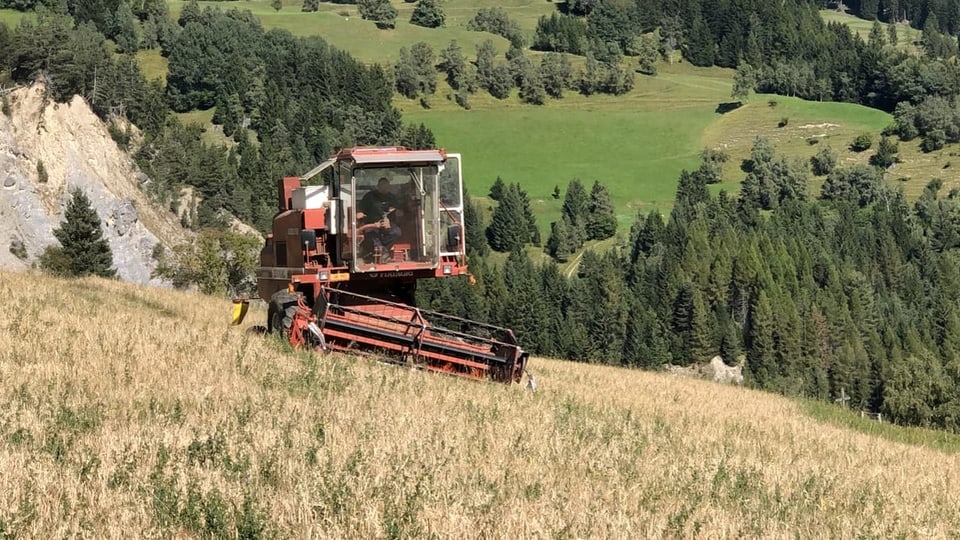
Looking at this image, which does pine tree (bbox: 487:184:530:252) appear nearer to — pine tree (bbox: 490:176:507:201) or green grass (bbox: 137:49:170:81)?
pine tree (bbox: 490:176:507:201)

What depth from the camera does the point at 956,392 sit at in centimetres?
6469

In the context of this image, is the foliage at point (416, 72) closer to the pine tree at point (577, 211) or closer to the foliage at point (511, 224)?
the foliage at point (511, 224)

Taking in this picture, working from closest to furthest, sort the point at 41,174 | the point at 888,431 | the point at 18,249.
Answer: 1. the point at 888,431
2. the point at 18,249
3. the point at 41,174

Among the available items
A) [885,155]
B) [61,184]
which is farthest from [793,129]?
[61,184]

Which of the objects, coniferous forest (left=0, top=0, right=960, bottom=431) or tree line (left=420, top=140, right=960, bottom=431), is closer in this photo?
coniferous forest (left=0, top=0, right=960, bottom=431)

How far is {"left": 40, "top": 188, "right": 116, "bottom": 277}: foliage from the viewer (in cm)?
5526

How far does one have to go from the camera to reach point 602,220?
134 meters

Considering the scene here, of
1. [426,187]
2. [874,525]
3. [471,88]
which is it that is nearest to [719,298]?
[471,88]

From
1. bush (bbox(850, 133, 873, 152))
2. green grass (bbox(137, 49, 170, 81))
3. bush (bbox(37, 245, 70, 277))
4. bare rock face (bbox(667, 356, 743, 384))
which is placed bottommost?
bare rock face (bbox(667, 356, 743, 384))

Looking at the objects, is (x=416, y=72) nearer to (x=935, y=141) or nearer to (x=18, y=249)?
(x=935, y=141)

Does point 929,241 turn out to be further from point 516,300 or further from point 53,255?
point 53,255

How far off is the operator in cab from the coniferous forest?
183 feet

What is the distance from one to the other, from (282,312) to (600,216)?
119m

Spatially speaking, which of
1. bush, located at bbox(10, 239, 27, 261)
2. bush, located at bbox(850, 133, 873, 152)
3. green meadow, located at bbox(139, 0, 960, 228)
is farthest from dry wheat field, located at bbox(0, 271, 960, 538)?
bush, located at bbox(850, 133, 873, 152)
